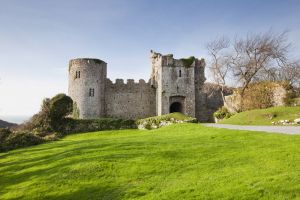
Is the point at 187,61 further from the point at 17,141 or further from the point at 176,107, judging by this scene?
the point at 17,141

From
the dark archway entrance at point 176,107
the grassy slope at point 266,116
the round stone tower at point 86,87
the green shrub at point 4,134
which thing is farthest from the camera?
the dark archway entrance at point 176,107

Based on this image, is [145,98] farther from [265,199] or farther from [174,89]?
[265,199]

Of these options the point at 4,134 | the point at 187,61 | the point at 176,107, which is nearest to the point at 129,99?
the point at 176,107

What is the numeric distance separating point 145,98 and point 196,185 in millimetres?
37919

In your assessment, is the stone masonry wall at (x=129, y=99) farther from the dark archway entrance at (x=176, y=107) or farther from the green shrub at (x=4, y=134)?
the green shrub at (x=4, y=134)

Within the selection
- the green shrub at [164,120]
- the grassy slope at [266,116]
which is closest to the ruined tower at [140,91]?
the green shrub at [164,120]

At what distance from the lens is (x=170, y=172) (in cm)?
1015

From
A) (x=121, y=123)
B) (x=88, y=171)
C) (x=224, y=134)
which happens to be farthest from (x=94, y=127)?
(x=88, y=171)

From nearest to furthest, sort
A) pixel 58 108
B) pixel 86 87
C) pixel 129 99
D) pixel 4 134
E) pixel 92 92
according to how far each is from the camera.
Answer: pixel 4 134, pixel 58 108, pixel 86 87, pixel 92 92, pixel 129 99

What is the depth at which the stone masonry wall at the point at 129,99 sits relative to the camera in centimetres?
4584

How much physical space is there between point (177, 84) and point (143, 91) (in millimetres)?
5085

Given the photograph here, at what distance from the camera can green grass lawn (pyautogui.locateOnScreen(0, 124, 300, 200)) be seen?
27.0 ft

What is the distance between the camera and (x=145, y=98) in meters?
46.4

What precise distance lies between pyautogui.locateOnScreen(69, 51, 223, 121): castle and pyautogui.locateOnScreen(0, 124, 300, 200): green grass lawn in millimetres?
28682
